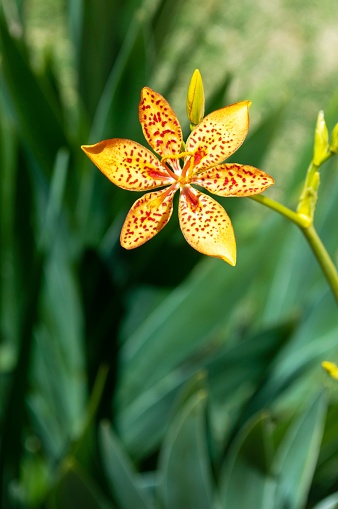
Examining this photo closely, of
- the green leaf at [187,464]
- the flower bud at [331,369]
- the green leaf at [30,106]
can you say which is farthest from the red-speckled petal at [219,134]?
the green leaf at [30,106]

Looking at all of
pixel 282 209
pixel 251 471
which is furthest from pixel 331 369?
pixel 251 471

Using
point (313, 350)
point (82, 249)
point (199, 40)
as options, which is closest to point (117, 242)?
point (82, 249)

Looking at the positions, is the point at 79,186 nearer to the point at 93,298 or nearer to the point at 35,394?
the point at 93,298

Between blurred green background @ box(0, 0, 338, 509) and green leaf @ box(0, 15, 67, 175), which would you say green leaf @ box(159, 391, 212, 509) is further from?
green leaf @ box(0, 15, 67, 175)

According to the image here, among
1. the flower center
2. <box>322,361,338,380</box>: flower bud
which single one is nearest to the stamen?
the flower center

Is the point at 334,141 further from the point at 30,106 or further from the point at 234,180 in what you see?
the point at 30,106

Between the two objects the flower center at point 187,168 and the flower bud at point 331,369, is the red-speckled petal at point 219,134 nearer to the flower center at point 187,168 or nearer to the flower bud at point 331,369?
the flower center at point 187,168
